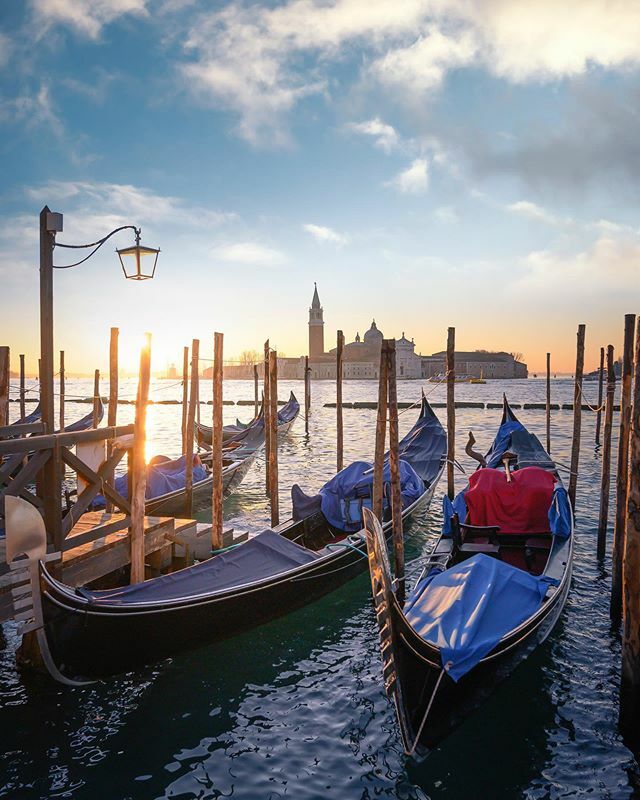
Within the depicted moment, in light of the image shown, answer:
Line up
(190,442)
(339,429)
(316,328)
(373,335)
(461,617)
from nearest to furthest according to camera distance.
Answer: (461,617)
(190,442)
(339,429)
(316,328)
(373,335)

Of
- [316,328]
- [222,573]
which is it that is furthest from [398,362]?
[222,573]

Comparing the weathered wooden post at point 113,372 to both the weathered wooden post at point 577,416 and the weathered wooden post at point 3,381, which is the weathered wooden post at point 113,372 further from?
the weathered wooden post at point 577,416

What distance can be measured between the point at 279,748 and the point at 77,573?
1742 millimetres

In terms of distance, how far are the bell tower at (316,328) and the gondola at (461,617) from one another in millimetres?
81895

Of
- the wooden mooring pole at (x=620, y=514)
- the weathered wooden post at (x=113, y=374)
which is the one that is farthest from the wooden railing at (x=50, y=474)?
the wooden mooring pole at (x=620, y=514)

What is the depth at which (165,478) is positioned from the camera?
794 cm

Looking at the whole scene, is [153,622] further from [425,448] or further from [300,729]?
[425,448]

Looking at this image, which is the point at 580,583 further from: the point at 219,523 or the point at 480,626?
the point at 219,523

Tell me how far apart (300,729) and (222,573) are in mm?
1177

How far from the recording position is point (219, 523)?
17.5ft

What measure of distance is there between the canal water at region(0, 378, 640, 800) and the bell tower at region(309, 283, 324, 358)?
271 ft

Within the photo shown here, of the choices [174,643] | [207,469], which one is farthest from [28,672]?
[207,469]

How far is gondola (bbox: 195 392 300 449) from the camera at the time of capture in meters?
12.6

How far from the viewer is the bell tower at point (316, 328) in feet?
281
